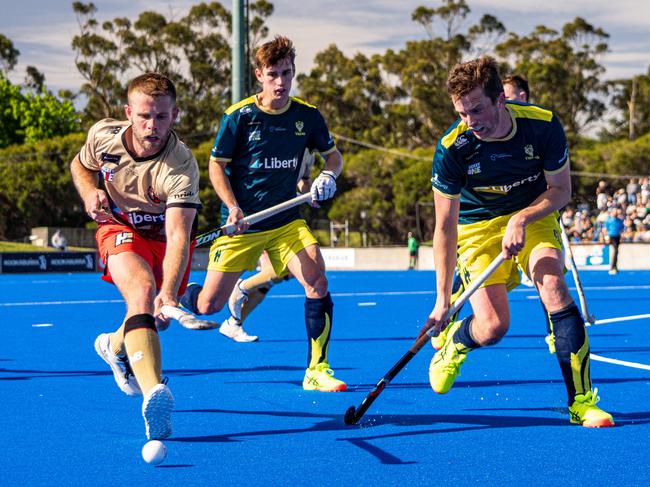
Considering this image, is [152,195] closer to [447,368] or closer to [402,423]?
[402,423]

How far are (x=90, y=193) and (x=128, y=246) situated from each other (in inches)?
13.0

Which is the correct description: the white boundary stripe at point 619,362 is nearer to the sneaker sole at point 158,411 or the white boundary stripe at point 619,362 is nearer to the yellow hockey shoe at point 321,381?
the yellow hockey shoe at point 321,381

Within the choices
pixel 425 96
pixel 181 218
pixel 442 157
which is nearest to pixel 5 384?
pixel 181 218

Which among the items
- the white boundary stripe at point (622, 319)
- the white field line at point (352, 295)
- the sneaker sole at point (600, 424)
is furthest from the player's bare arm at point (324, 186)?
the white field line at point (352, 295)

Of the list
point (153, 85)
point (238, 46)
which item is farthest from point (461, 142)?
point (238, 46)

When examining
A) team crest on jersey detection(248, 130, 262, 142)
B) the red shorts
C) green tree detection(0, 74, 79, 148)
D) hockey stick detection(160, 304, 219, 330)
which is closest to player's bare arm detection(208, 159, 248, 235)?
team crest on jersey detection(248, 130, 262, 142)

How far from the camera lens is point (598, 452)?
4.44 metres

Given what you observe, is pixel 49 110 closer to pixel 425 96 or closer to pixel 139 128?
pixel 425 96

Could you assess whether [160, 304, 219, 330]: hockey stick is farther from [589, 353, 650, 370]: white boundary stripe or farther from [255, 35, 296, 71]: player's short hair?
[589, 353, 650, 370]: white boundary stripe

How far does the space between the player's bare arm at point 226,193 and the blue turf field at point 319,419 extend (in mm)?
1063

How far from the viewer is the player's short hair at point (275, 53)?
6.34 metres

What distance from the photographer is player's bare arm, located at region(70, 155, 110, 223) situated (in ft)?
16.5

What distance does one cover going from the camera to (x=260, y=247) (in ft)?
22.7

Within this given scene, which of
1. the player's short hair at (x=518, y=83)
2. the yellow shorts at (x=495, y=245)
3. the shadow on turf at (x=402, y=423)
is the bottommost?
the shadow on turf at (x=402, y=423)
